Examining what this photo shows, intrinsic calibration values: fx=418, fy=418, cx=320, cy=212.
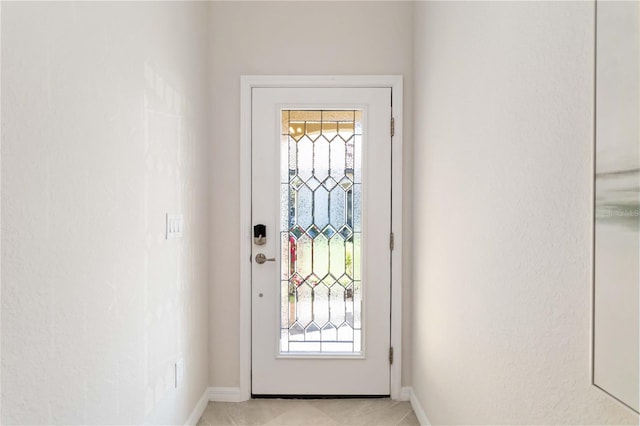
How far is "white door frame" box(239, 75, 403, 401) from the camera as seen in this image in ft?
8.38

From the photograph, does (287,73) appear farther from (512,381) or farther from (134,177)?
(512,381)

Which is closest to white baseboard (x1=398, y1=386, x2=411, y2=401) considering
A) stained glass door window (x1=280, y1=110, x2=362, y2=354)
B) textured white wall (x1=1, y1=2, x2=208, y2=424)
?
stained glass door window (x1=280, y1=110, x2=362, y2=354)

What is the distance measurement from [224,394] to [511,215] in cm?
208

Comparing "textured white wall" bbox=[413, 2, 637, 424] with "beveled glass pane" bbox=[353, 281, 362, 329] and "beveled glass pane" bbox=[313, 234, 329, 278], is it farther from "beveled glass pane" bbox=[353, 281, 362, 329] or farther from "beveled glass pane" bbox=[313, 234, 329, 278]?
"beveled glass pane" bbox=[313, 234, 329, 278]

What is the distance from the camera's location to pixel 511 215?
1283 mm

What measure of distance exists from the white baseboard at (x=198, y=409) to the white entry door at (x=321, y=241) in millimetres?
288

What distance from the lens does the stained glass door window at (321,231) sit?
2.59 meters

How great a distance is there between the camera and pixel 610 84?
2.73ft

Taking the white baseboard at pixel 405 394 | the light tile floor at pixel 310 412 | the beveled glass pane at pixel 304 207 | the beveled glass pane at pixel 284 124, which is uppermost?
the beveled glass pane at pixel 284 124

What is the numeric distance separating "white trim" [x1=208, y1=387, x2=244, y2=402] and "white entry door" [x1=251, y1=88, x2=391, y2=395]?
0.34 feet

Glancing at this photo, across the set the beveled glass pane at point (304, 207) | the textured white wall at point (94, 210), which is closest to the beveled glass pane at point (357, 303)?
the beveled glass pane at point (304, 207)

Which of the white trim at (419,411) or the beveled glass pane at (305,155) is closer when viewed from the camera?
the white trim at (419,411)

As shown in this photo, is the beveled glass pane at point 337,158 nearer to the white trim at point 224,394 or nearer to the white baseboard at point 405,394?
the white baseboard at point 405,394

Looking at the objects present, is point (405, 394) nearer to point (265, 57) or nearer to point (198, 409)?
point (198, 409)
